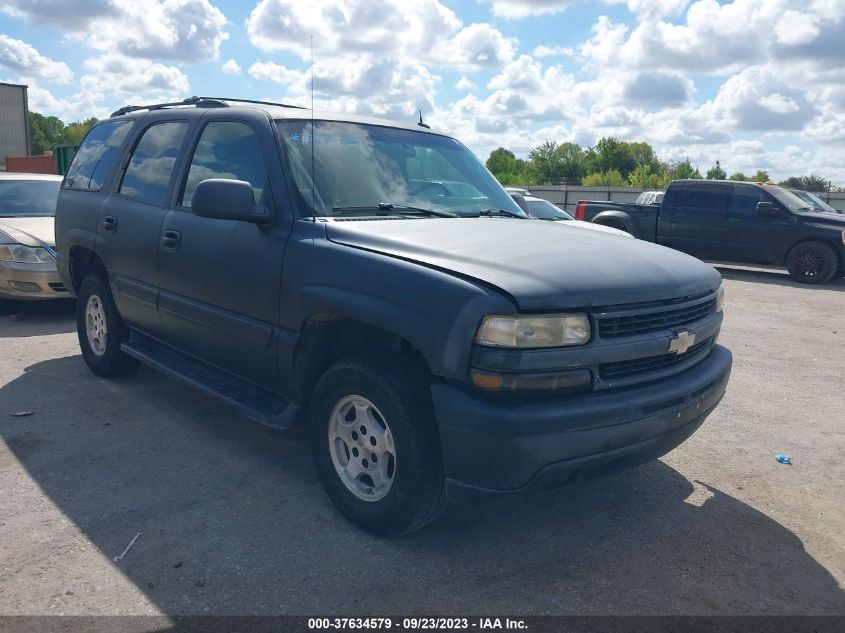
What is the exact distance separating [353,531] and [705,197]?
12845mm

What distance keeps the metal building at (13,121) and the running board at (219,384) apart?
45921mm

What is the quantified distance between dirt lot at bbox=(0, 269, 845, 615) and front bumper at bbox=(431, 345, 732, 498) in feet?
1.12

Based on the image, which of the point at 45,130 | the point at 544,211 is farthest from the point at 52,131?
the point at 544,211

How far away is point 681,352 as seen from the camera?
3295 mm

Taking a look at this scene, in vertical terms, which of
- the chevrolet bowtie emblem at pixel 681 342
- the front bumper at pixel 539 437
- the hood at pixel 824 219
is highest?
the hood at pixel 824 219

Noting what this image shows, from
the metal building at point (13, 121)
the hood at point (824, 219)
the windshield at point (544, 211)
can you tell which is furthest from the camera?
A: the metal building at point (13, 121)

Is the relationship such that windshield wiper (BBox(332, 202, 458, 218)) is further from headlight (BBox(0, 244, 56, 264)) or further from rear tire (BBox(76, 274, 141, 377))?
headlight (BBox(0, 244, 56, 264))

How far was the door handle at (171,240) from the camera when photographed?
4385 millimetres

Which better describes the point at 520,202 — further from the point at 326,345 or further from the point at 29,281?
the point at 29,281

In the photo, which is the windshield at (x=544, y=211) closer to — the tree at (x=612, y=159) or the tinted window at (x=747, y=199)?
the tinted window at (x=747, y=199)

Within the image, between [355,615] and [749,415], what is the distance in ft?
12.0

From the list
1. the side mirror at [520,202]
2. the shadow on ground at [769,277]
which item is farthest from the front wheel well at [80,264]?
the shadow on ground at [769,277]

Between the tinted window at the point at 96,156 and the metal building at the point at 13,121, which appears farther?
the metal building at the point at 13,121

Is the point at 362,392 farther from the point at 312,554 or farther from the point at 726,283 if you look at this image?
the point at 726,283
